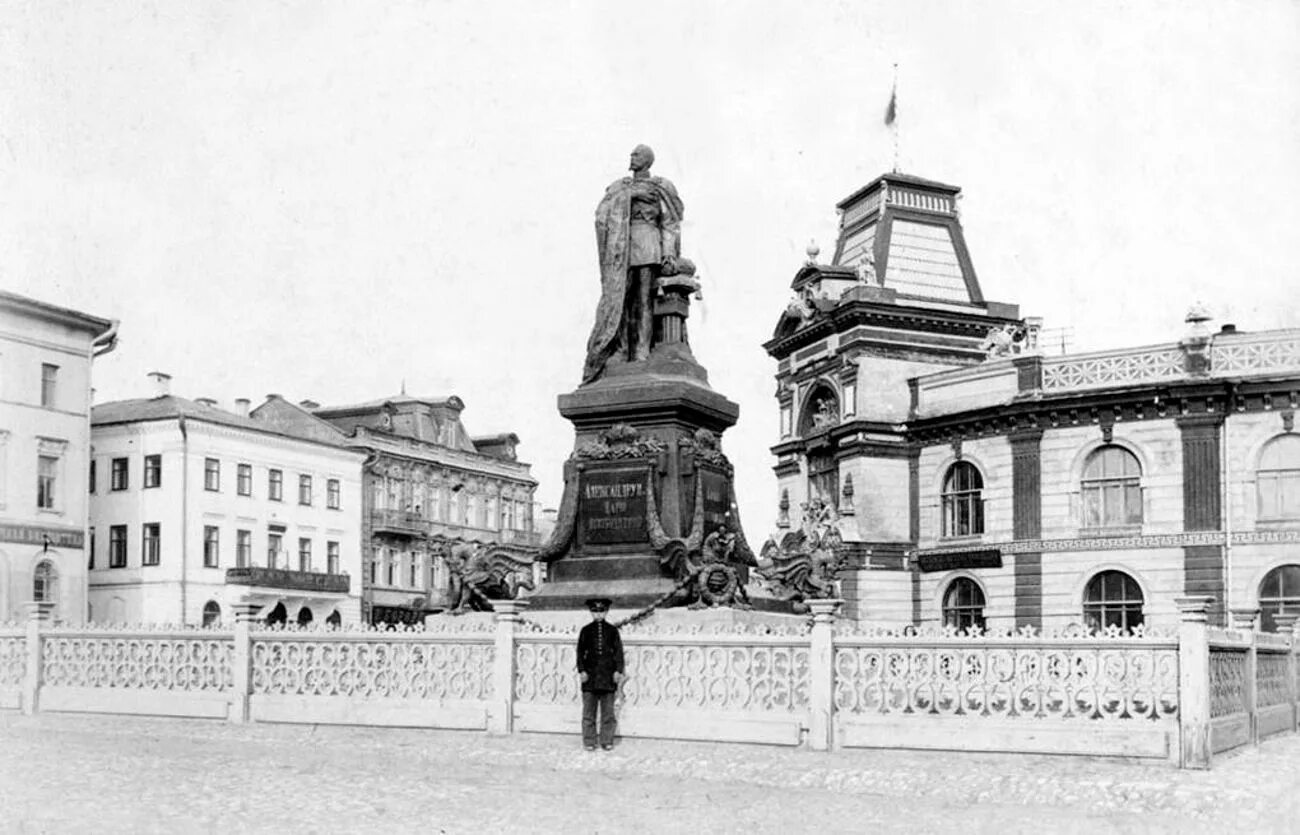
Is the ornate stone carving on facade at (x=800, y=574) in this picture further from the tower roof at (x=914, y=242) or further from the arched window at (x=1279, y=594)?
the tower roof at (x=914, y=242)

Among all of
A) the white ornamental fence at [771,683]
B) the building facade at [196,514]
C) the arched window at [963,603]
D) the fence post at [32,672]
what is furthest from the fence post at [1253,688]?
the building facade at [196,514]

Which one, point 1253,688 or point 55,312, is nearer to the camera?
point 1253,688

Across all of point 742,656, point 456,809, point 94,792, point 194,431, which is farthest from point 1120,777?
point 194,431

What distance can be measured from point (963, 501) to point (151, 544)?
28957mm

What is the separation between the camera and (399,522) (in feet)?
222

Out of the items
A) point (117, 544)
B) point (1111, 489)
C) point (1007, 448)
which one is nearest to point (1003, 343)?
point (1007, 448)

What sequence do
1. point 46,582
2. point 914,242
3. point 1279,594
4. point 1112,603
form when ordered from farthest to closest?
point 914,242 → point 46,582 → point 1112,603 → point 1279,594

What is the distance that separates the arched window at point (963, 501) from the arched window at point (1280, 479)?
27.2ft

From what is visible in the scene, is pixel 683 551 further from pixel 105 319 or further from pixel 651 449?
pixel 105 319

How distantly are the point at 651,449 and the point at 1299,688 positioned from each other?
9.29 metres

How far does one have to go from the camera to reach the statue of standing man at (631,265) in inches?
686

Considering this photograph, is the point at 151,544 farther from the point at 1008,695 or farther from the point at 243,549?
the point at 1008,695

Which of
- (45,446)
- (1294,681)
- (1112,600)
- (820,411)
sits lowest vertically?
(1294,681)

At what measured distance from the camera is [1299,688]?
63.1ft
